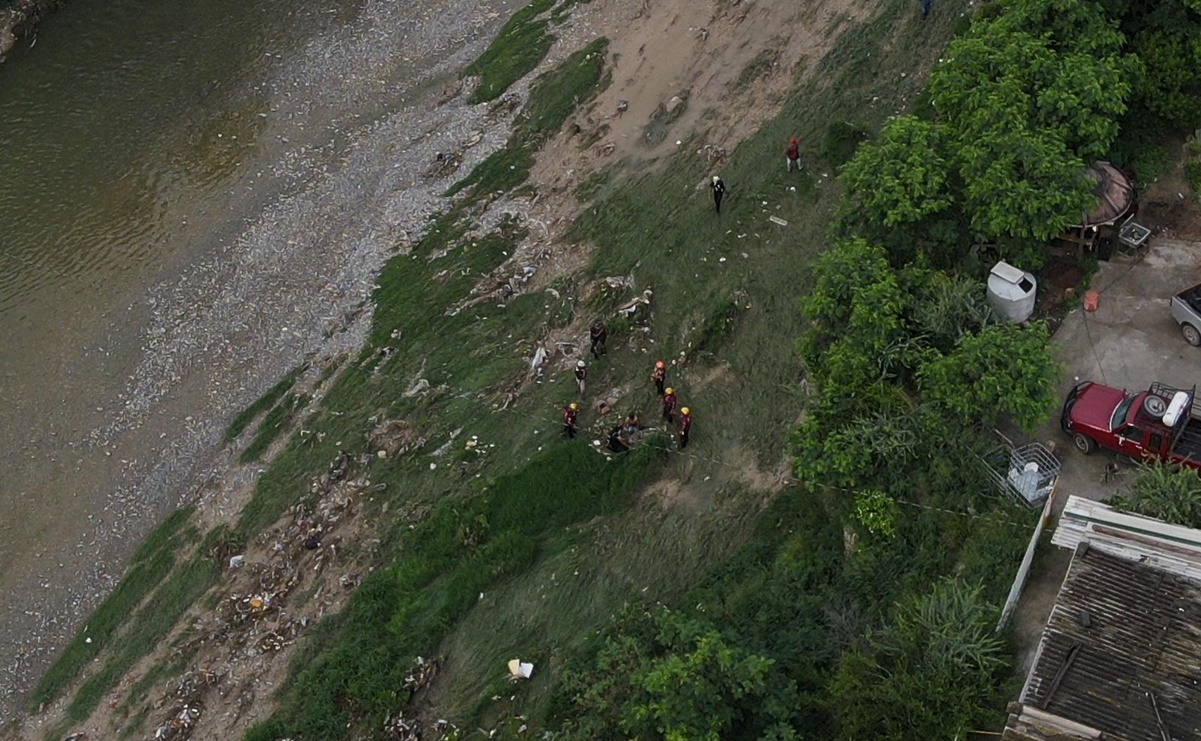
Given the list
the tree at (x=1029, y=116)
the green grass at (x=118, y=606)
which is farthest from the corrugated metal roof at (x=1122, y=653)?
the green grass at (x=118, y=606)

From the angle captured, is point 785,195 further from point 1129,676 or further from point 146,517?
point 146,517

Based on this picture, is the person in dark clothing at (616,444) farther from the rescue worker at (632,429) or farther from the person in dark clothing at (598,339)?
the person in dark clothing at (598,339)

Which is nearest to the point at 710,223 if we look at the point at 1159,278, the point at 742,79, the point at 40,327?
the point at 742,79

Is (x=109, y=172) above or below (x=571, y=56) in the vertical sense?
above

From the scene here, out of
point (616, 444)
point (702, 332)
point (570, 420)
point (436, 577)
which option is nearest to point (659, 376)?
point (702, 332)

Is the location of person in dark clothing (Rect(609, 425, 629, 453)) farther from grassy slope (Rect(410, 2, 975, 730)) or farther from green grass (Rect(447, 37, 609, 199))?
green grass (Rect(447, 37, 609, 199))
